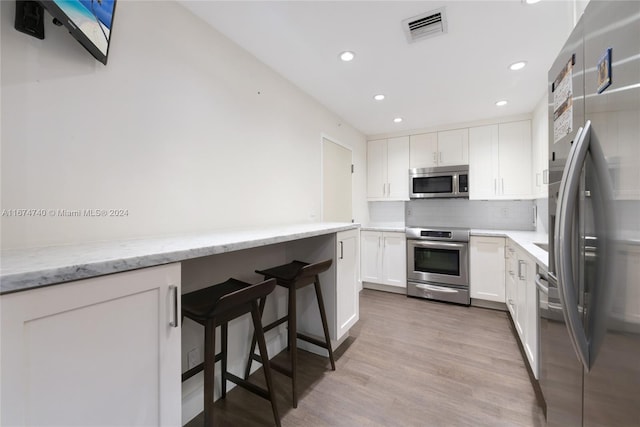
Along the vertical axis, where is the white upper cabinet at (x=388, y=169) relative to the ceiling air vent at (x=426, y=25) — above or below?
below

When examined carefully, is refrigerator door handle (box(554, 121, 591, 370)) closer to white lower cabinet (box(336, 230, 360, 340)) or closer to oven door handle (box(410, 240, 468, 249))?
white lower cabinet (box(336, 230, 360, 340))

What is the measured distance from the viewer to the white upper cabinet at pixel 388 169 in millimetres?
4113

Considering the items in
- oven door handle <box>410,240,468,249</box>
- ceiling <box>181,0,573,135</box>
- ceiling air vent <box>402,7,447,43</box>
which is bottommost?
oven door handle <box>410,240,468,249</box>

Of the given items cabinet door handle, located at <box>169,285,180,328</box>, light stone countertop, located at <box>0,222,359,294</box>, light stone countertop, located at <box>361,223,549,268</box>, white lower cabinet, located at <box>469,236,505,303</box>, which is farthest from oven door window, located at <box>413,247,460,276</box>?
cabinet door handle, located at <box>169,285,180,328</box>

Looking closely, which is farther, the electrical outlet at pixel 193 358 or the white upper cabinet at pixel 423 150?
the white upper cabinet at pixel 423 150

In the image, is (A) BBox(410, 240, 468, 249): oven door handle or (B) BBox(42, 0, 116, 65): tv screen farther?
(A) BBox(410, 240, 468, 249): oven door handle

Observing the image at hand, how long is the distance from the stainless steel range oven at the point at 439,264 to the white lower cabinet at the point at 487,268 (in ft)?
0.27

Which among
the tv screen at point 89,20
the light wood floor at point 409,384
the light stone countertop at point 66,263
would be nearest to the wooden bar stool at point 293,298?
the light wood floor at point 409,384

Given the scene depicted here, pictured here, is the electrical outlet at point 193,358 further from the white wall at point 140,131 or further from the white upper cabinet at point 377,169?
the white upper cabinet at point 377,169

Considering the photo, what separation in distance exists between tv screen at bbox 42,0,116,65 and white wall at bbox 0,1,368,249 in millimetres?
107

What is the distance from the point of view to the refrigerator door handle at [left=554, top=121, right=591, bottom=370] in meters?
0.77

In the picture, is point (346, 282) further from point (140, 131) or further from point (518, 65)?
point (518, 65)

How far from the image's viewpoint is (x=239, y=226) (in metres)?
1.95

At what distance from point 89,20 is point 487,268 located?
403 centimetres
